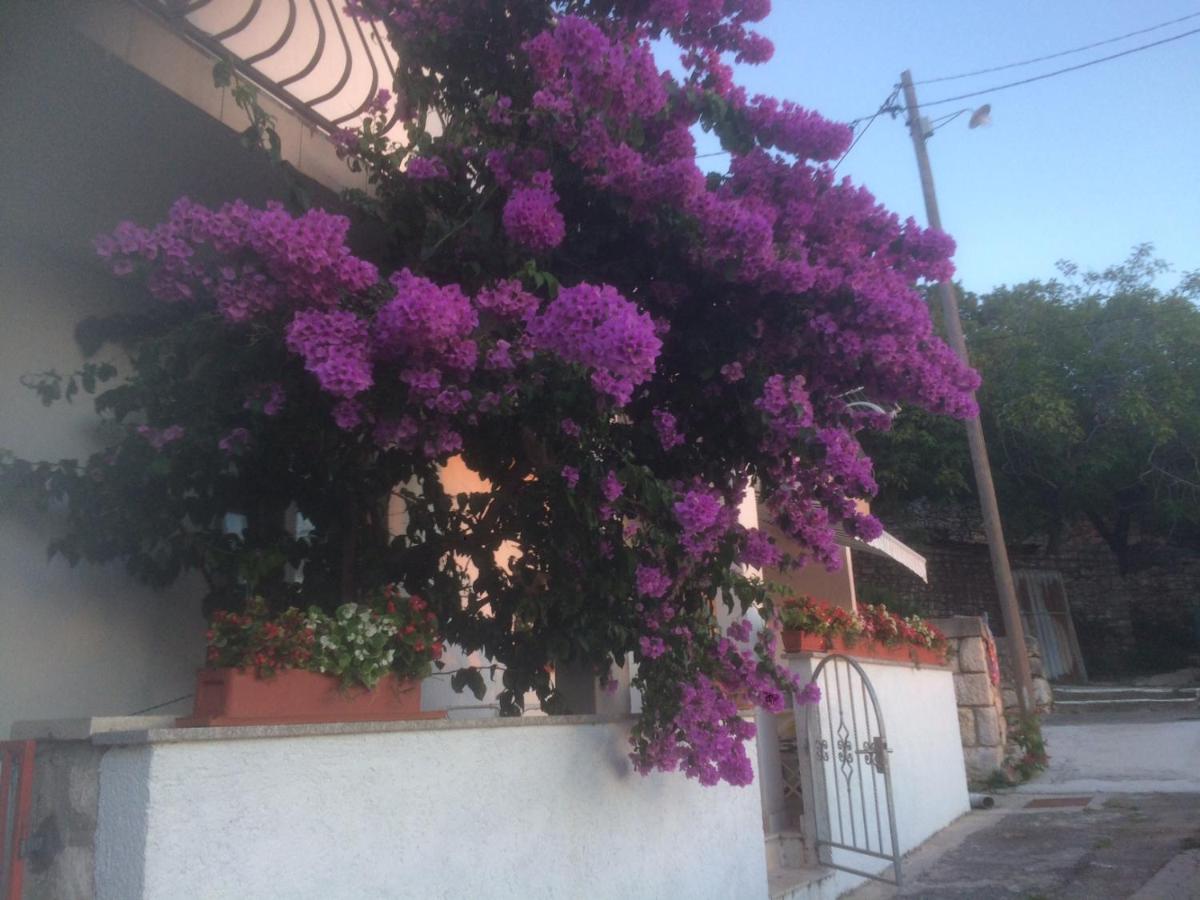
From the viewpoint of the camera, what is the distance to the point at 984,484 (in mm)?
Answer: 13930

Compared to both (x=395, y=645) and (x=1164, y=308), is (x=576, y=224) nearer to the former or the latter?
(x=395, y=645)

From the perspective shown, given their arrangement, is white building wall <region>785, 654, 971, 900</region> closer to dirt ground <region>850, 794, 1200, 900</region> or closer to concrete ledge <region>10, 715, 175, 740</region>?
Answer: dirt ground <region>850, 794, 1200, 900</region>

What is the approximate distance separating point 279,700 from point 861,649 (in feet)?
17.2

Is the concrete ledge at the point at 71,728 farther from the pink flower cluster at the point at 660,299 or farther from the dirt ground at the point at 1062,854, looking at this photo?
the dirt ground at the point at 1062,854

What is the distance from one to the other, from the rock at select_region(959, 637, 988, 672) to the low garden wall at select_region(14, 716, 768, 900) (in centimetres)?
736

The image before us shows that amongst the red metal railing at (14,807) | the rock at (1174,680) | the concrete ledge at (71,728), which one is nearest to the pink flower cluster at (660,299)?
the concrete ledge at (71,728)

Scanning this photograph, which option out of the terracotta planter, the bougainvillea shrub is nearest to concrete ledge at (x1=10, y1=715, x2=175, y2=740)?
the terracotta planter

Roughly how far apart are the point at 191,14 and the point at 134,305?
3.79 ft

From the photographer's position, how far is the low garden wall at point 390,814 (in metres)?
2.66

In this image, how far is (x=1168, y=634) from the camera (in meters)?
23.5

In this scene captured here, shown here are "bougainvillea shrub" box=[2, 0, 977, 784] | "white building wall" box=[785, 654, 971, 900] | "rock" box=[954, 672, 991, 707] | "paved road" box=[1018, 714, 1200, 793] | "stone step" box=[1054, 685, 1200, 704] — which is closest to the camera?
"bougainvillea shrub" box=[2, 0, 977, 784]

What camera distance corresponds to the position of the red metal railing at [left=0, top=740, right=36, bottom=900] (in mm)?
2797

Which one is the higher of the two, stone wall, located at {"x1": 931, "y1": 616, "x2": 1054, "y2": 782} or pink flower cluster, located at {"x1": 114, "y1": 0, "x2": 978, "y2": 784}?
pink flower cluster, located at {"x1": 114, "y1": 0, "x2": 978, "y2": 784}

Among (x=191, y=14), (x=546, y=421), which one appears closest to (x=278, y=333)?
(x=546, y=421)
